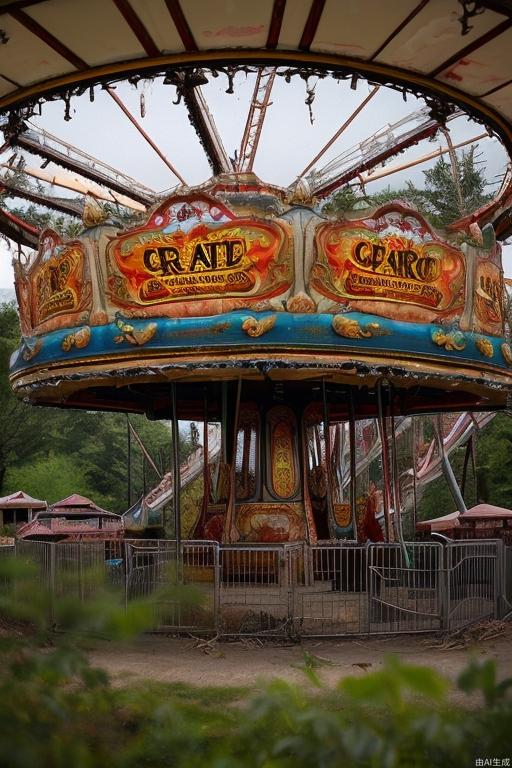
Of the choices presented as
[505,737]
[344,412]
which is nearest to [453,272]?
[344,412]

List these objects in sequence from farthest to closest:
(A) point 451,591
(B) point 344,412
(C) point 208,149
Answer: (B) point 344,412, (C) point 208,149, (A) point 451,591

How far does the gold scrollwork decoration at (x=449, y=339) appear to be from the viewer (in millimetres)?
12562

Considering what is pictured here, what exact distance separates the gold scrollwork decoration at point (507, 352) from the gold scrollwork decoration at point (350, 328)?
2.70 m

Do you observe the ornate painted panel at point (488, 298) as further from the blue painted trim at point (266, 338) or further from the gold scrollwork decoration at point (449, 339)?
the blue painted trim at point (266, 338)

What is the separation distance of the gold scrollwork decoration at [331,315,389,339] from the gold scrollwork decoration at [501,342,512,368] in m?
2.70

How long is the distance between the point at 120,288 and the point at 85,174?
16.2 feet

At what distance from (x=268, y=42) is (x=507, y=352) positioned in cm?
644

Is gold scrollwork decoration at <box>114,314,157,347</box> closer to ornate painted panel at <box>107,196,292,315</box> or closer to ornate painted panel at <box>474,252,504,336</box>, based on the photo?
ornate painted panel at <box>107,196,292,315</box>

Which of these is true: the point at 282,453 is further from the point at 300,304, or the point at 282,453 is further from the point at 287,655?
the point at 287,655

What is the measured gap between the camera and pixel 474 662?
75.7 inches

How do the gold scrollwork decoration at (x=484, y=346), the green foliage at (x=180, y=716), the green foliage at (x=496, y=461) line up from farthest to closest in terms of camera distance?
the green foliage at (x=496, y=461), the gold scrollwork decoration at (x=484, y=346), the green foliage at (x=180, y=716)

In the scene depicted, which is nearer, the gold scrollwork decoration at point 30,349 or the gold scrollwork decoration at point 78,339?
the gold scrollwork decoration at point 78,339

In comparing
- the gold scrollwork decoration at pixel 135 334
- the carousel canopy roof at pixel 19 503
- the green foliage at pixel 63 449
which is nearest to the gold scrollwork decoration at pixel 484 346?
the gold scrollwork decoration at pixel 135 334

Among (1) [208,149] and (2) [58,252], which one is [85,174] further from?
(2) [58,252]
